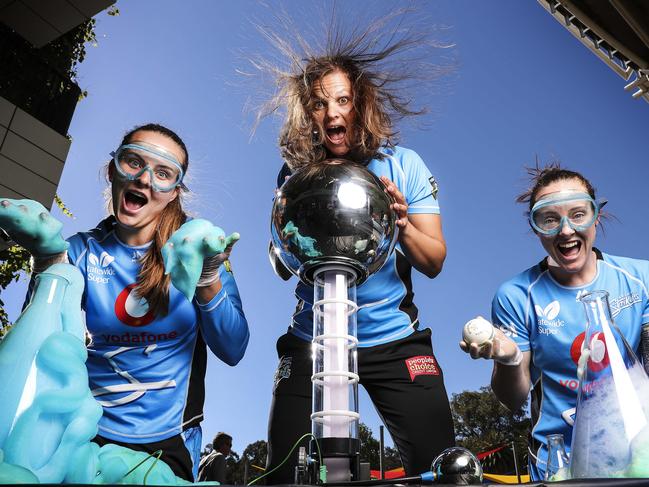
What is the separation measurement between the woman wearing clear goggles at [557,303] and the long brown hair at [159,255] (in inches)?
42.1

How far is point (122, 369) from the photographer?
68.4 inches

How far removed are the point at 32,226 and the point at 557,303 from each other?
173 centimetres

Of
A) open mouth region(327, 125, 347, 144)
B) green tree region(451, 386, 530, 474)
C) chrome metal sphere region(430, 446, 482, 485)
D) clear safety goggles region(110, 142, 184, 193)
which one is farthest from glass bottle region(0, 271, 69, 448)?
green tree region(451, 386, 530, 474)

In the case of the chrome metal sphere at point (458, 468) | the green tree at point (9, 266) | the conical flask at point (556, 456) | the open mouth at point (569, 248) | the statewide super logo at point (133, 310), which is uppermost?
the green tree at point (9, 266)

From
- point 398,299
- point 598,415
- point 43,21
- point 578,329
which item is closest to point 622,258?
point 578,329

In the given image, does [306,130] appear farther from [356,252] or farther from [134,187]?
[356,252]

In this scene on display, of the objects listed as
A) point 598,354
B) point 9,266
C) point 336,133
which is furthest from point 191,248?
point 9,266

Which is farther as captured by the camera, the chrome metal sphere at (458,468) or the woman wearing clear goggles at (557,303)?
the woman wearing clear goggles at (557,303)

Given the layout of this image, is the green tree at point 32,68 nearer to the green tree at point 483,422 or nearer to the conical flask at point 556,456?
the conical flask at point 556,456

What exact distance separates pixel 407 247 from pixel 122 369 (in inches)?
37.4

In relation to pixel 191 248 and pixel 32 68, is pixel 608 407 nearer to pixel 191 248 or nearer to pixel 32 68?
pixel 191 248

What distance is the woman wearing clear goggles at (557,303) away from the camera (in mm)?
1794

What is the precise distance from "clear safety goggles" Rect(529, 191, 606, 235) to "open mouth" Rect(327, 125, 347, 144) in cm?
69

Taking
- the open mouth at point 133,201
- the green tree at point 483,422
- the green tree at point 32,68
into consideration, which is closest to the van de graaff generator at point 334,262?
the open mouth at point 133,201
